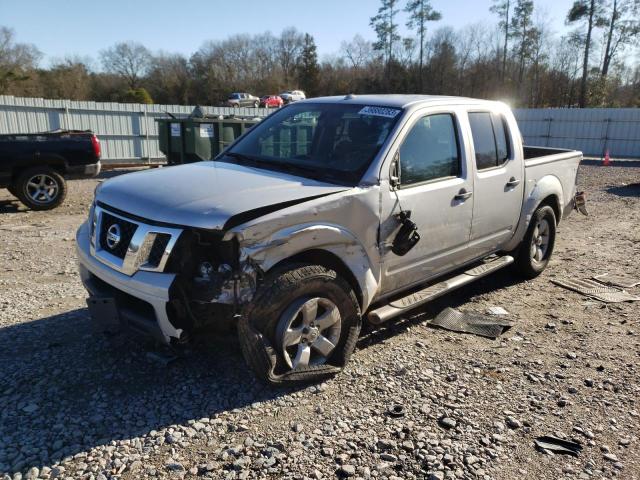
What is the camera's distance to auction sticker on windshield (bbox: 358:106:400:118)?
13.2ft

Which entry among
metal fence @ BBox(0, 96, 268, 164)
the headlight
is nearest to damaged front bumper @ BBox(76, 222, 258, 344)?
the headlight

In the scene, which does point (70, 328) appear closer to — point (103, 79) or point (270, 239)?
point (270, 239)

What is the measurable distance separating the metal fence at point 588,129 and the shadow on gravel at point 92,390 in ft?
83.6

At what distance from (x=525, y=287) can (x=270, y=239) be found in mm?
3861

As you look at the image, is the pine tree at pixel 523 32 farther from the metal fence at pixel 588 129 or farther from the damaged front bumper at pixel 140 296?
the damaged front bumper at pixel 140 296

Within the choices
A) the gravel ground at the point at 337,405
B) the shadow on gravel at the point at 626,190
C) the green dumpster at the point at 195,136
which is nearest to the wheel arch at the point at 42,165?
the gravel ground at the point at 337,405

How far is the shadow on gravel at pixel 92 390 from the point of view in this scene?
2.89 metres

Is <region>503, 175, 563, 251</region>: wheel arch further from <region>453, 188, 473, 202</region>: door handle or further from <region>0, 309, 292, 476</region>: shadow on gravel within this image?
<region>0, 309, 292, 476</region>: shadow on gravel

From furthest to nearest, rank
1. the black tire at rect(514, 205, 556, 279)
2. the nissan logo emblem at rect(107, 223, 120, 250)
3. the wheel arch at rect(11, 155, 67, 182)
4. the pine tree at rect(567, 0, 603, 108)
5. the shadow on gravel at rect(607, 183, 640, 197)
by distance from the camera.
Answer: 1. the pine tree at rect(567, 0, 603, 108)
2. the shadow on gravel at rect(607, 183, 640, 197)
3. the wheel arch at rect(11, 155, 67, 182)
4. the black tire at rect(514, 205, 556, 279)
5. the nissan logo emblem at rect(107, 223, 120, 250)

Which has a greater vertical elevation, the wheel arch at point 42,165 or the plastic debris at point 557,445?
the wheel arch at point 42,165

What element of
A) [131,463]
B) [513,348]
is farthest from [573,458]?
[131,463]

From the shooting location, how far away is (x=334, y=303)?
136 inches

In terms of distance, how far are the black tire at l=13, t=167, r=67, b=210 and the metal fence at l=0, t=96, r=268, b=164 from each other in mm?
7837

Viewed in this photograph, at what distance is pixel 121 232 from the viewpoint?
3.27m
